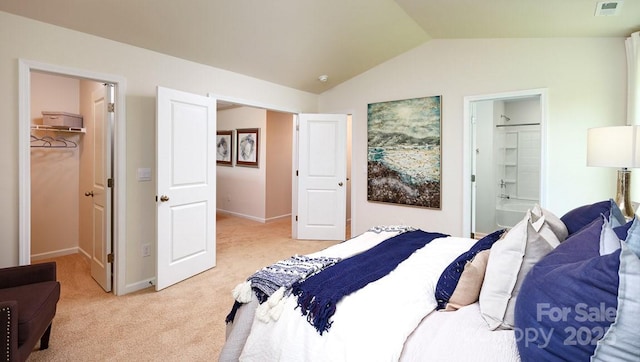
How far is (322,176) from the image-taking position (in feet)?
16.6

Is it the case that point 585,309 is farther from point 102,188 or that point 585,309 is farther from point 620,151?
point 102,188

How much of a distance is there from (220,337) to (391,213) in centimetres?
300

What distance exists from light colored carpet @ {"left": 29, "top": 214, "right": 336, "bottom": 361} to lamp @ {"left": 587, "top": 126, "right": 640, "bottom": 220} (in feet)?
9.54

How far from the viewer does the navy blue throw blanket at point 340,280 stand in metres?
1.34

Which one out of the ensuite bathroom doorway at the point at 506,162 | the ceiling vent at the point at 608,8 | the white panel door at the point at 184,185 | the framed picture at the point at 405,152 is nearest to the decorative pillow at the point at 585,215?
the ceiling vent at the point at 608,8

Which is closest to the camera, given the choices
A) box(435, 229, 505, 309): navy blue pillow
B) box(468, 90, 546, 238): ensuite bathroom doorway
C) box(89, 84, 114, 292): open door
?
box(435, 229, 505, 309): navy blue pillow

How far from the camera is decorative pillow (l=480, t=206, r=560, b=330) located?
122cm

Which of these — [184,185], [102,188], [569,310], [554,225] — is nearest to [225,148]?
[184,185]

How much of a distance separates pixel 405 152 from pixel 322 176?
1308mm

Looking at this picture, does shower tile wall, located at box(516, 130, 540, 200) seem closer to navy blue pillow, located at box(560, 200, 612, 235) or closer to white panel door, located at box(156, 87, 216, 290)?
navy blue pillow, located at box(560, 200, 612, 235)

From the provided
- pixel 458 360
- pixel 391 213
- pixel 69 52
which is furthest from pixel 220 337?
pixel 391 213

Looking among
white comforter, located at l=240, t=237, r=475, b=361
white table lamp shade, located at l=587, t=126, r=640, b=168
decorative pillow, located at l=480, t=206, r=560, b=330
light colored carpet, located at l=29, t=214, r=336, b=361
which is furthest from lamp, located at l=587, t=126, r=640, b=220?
light colored carpet, located at l=29, t=214, r=336, b=361

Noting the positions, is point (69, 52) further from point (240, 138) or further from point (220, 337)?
point (240, 138)

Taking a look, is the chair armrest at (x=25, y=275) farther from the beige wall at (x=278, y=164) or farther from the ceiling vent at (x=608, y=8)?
the ceiling vent at (x=608, y=8)
